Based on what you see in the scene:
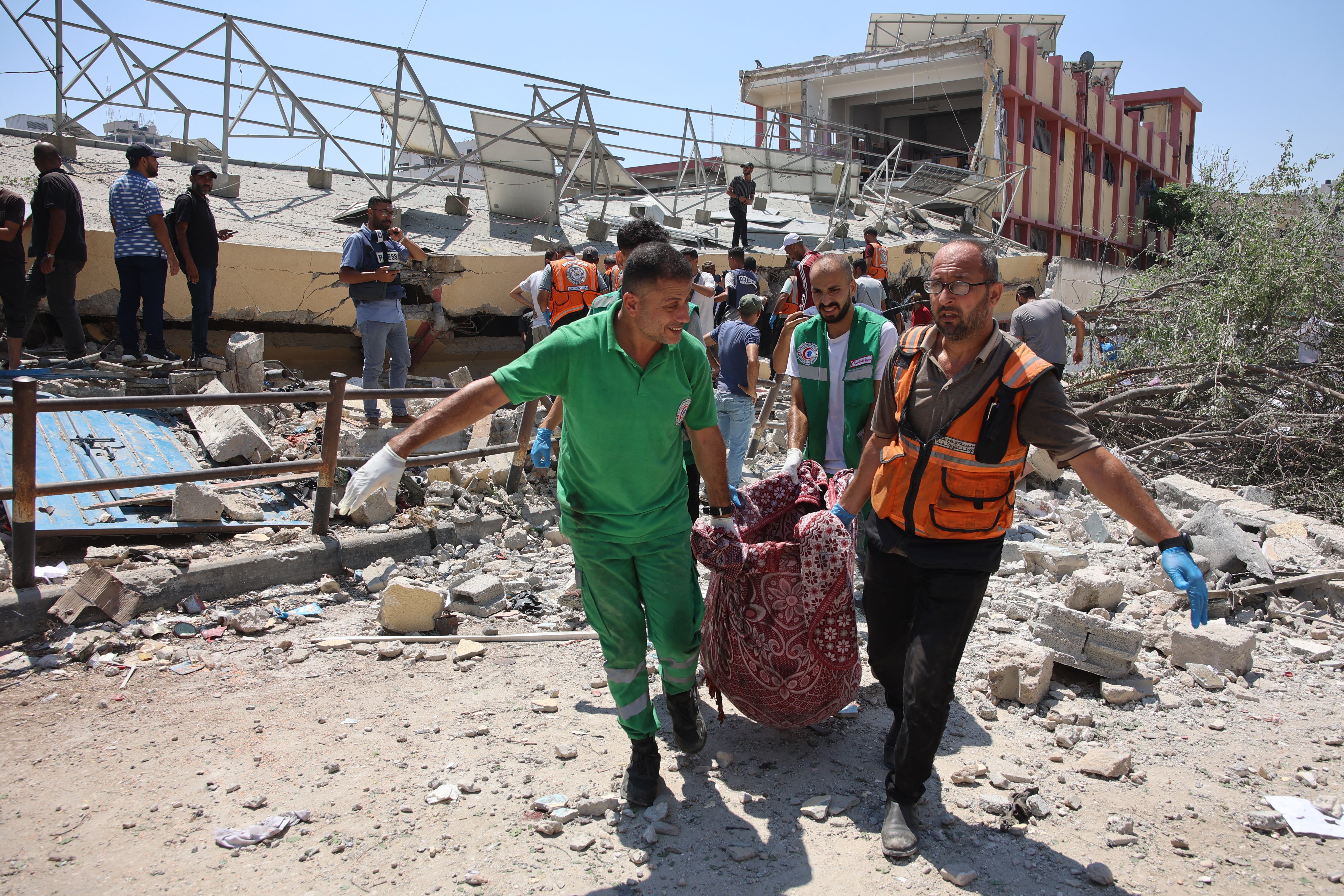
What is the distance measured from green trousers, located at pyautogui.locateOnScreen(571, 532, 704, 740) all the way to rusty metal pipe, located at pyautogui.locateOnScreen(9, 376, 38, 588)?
2806 mm

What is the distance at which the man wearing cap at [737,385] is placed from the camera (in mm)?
5164

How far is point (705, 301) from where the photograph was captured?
25.0 feet

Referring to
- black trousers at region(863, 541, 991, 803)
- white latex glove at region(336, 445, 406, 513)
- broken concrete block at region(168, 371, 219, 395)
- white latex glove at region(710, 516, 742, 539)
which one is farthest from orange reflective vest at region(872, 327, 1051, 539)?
broken concrete block at region(168, 371, 219, 395)

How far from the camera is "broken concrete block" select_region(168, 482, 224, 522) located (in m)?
4.64

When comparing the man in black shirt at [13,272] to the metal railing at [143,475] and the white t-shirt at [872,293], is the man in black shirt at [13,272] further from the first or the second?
Result: the white t-shirt at [872,293]

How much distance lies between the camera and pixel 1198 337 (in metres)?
7.94

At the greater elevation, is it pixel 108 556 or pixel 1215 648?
pixel 108 556

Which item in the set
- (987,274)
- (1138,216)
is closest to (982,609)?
(987,274)

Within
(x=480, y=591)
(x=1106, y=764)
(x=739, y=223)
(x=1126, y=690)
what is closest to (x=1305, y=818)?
(x=1106, y=764)

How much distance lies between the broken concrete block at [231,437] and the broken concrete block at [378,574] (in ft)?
4.36

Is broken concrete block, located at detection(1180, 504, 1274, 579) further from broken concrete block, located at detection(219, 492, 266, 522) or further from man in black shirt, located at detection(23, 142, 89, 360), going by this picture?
man in black shirt, located at detection(23, 142, 89, 360)

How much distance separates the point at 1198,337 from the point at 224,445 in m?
8.41

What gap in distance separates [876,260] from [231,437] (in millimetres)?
7020

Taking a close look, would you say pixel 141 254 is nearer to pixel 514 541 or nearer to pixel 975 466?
pixel 514 541
